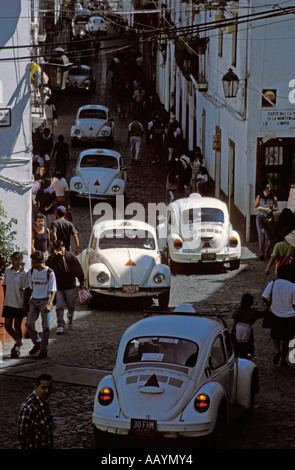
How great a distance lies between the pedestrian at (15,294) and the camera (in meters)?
15.2

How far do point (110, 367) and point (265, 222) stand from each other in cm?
869

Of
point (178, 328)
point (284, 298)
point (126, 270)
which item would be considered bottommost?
point (126, 270)

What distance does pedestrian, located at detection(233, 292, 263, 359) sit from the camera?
44.8ft

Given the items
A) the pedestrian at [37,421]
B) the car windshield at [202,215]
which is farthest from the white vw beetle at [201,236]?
the pedestrian at [37,421]

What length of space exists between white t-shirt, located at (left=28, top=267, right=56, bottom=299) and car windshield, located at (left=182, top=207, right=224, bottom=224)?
7575mm

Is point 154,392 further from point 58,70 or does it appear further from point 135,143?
point 135,143

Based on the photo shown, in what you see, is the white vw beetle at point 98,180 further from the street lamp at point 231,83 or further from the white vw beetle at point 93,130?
the white vw beetle at point 93,130

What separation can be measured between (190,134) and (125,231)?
2036 centimetres

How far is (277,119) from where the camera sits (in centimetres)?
2525

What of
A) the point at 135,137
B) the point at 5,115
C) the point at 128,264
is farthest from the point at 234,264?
the point at 135,137

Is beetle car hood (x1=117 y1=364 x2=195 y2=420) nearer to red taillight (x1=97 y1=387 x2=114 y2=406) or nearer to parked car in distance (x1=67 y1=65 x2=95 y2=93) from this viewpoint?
red taillight (x1=97 y1=387 x2=114 y2=406)

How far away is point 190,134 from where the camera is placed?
39469 millimetres

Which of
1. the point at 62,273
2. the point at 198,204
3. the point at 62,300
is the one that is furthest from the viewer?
the point at 198,204
